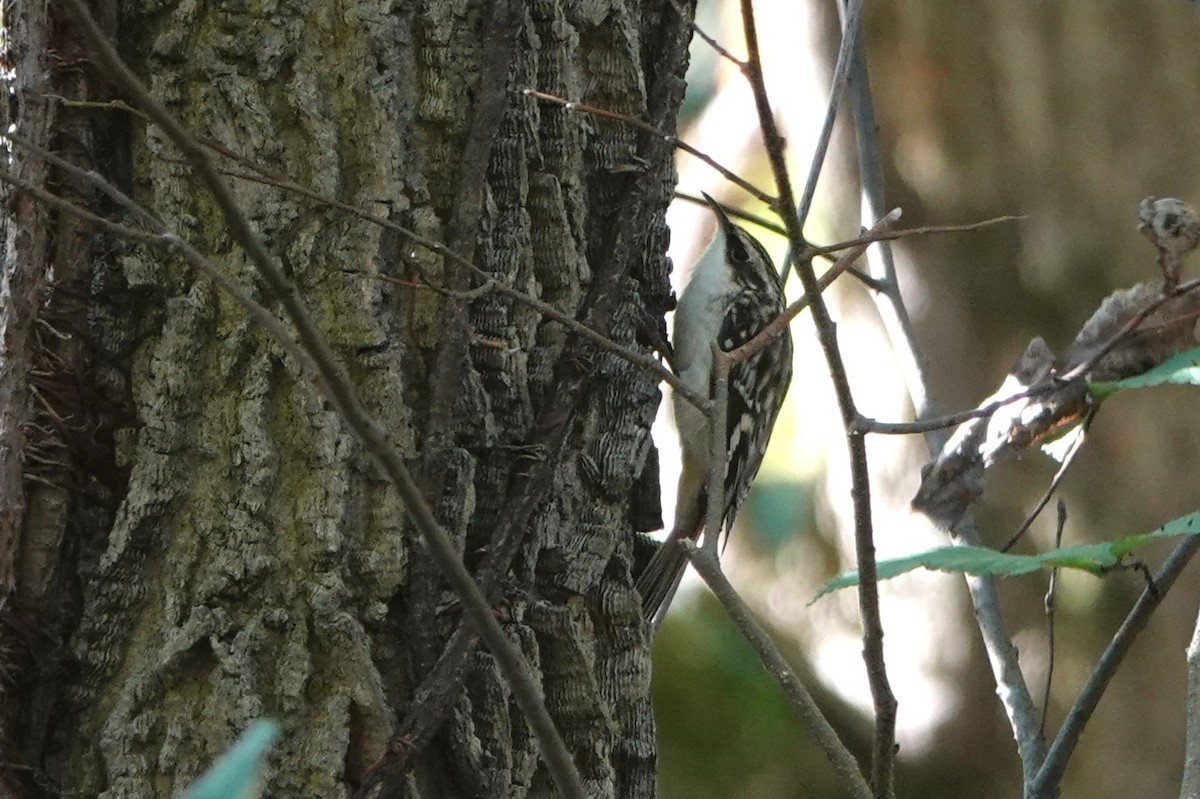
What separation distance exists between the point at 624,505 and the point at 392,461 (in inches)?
36.1

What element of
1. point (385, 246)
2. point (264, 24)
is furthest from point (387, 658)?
point (264, 24)

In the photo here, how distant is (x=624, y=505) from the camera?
189 centimetres

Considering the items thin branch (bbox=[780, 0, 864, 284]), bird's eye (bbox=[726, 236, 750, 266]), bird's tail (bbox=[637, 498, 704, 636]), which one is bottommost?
bird's tail (bbox=[637, 498, 704, 636])

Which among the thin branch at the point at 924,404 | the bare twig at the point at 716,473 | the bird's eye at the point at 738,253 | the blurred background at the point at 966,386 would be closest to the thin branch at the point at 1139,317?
the thin branch at the point at 924,404

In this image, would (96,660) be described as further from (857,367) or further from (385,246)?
(857,367)

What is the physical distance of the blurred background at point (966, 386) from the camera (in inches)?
155

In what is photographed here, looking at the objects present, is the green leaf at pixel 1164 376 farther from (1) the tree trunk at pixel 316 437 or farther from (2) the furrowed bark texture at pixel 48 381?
(2) the furrowed bark texture at pixel 48 381

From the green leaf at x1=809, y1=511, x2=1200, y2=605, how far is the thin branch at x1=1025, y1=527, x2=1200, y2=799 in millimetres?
71

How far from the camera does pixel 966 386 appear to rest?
164 inches

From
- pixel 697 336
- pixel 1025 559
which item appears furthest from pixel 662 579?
pixel 1025 559

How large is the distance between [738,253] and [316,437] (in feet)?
6.97

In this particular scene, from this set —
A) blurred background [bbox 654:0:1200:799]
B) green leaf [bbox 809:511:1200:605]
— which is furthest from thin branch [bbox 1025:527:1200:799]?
blurred background [bbox 654:0:1200:799]

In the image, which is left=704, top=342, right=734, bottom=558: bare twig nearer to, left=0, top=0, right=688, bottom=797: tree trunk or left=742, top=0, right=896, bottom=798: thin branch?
left=742, top=0, right=896, bottom=798: thin branch

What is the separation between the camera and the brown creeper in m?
3.49
